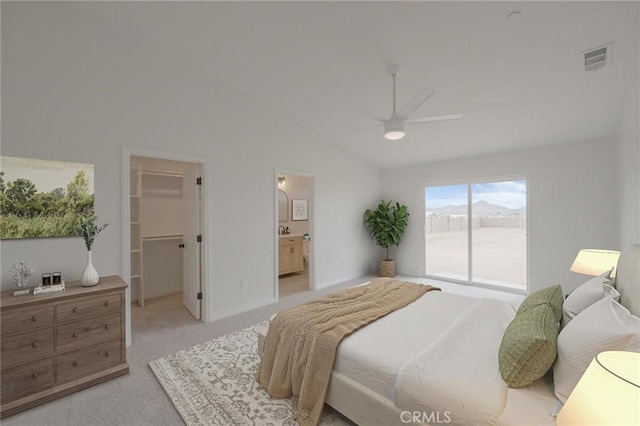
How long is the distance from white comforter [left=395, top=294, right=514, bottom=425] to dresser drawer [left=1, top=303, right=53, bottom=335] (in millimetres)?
2613

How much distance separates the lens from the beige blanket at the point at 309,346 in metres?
1.83

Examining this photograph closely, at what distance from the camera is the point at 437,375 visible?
58.0 inches

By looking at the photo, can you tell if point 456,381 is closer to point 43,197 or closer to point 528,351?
point 528,351

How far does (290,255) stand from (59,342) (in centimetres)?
407

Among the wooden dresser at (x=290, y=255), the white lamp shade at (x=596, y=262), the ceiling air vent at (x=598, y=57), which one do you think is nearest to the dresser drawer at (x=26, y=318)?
the wooden dresser at (x=290, y=255)

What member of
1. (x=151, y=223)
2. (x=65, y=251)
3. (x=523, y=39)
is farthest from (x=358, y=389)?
(x=151, y=223)

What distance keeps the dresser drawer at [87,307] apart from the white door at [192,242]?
4.17ft

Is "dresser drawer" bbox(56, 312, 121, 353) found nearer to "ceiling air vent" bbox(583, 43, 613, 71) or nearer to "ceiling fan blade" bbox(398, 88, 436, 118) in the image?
"ceiling fan blade" bbox(398, 88, 436, 118)

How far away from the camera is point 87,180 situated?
8.75ft

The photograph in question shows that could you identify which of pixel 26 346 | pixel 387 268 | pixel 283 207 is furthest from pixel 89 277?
pixel 387 268

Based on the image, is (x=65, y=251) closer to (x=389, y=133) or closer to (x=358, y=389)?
→ (x=358, y=389)

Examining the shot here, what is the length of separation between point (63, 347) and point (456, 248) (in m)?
5.92

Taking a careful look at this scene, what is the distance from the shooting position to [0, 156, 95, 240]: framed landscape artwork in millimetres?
2281

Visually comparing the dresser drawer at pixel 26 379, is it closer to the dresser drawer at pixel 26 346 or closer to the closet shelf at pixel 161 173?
the dresser drawer at pixel 26 346
